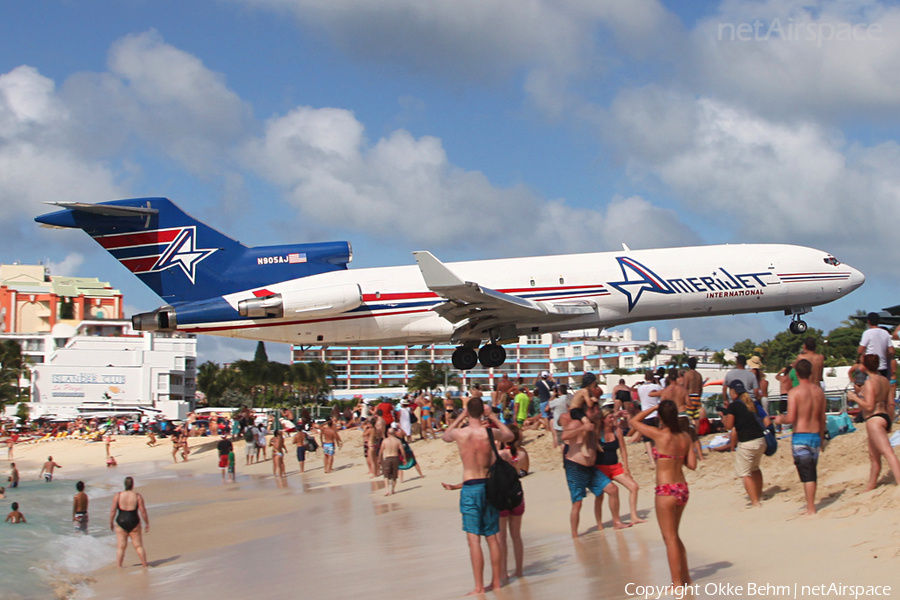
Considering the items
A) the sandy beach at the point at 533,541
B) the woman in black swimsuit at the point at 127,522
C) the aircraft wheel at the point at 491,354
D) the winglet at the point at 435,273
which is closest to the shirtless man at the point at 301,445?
the sandy beach at the point at 533,541

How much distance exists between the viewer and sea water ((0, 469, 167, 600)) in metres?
13.8

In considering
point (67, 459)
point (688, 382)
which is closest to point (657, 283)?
point (688, 382)

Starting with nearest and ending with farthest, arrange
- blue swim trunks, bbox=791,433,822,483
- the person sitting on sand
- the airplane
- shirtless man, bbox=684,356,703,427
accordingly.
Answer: blue swim trunks, bbox=791,433,822,483, shirtless man, bbox=684,356,703,427, the person sitting on sand, the airplane

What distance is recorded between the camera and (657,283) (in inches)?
969

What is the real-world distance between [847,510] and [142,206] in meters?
20.8

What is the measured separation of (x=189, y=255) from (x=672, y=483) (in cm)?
1966

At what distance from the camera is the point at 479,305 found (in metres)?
22.9

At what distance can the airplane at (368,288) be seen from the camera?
76.3 feet

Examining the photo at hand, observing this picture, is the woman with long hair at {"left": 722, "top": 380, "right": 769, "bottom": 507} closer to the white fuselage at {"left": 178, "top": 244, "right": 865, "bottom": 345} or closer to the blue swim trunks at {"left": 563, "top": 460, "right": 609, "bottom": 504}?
the blue swim trunks at {"left": 563, "top": 460, "right": 609, "bottom": 504}

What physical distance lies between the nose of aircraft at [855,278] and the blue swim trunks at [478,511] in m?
22.9

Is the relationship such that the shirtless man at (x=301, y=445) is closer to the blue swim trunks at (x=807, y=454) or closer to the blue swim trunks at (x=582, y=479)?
the blue swim trunks at (x=582, y=479)

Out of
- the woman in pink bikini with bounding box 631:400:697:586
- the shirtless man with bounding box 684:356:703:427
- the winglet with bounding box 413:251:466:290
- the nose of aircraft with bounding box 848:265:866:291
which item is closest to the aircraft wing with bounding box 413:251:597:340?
the winglet with bounding box 413:251:466:290

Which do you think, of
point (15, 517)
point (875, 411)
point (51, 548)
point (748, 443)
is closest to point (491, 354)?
point (51, 548)

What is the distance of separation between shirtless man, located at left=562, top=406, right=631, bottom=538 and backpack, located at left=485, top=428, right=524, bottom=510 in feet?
6.89
